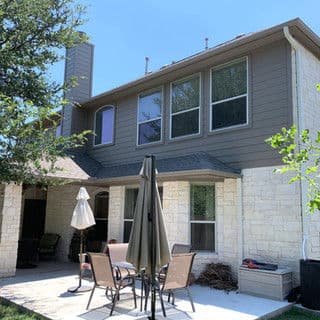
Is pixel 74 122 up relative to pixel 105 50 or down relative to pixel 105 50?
down

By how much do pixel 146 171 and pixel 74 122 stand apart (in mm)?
9175

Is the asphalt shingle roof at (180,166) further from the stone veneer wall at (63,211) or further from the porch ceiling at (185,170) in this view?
the stone veneer wall at (63,211)

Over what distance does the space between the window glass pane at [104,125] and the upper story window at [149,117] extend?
158 centimetres

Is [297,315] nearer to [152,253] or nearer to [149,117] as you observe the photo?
[152,253]

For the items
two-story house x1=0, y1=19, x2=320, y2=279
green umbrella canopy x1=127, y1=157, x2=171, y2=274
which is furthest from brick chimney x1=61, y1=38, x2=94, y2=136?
green umbrella canopy x1=127, y1=157, x2=171, y2=274

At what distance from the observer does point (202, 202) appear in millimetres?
9891

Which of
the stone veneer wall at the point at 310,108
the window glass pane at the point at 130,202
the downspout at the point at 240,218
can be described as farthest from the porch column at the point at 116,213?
the stone veneer wall at the point at 310,108

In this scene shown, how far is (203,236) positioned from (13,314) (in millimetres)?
5026

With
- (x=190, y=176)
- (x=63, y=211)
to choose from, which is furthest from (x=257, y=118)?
(x=63, y=211)

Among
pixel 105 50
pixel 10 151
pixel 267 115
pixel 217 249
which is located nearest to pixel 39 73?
pixel 10 151

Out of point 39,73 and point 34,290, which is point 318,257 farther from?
point 39,73

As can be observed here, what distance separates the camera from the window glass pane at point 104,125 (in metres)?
13.5

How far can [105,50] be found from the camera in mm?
15344

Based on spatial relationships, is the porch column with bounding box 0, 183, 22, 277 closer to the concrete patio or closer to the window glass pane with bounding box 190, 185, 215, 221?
the concrete patio
